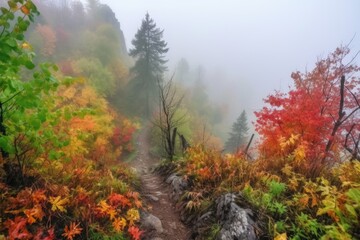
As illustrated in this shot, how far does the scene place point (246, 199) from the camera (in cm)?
459

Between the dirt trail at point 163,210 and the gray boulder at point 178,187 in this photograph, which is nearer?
the dirt trail at point 163,210

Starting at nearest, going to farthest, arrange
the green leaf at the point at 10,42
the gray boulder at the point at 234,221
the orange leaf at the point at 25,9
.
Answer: the green leaf at the point at 10,42 < the orange leaf at the point at 25,9 < the gray boulder at the point at 234,221

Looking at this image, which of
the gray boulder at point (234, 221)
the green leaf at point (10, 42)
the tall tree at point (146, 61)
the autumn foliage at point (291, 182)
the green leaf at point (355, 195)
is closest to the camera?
the green leaf at point (10, 42)

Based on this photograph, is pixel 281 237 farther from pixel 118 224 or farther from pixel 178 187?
pixel 178 187

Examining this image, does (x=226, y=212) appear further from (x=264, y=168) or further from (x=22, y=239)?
(x=22, y=239)

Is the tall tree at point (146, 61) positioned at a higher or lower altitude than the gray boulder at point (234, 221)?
higher

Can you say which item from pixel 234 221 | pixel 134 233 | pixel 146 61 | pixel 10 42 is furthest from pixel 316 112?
pixel 146 61

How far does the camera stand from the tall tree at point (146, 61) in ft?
101

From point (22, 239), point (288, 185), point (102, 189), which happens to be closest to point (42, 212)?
point (22, 239)

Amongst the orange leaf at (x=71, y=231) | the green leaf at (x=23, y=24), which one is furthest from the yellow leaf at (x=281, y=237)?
the green leaf at (x=23, y=24)

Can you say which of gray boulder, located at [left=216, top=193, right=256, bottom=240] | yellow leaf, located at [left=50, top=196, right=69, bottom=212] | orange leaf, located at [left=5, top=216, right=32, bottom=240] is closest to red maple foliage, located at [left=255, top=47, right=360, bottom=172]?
gray boulder, located at [left=216, top=193, right=256, bottom=240]

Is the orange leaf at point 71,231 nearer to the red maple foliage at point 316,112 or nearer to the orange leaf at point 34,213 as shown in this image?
the orange leaf at point 34,213

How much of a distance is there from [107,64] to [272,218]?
35.8 metres

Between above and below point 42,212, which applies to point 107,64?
above
